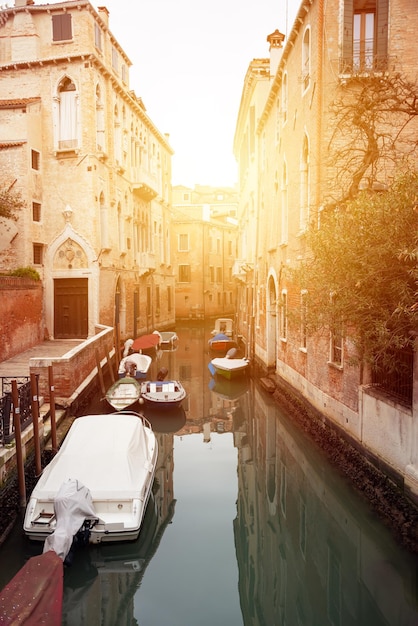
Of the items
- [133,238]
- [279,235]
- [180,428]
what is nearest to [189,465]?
[180,428]

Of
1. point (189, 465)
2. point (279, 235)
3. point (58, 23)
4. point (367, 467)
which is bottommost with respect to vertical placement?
point (189, 465)

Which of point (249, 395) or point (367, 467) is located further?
point (249, 395)

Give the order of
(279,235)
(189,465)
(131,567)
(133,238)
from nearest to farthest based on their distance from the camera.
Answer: (131,567)
(189,465)
(279,235)
(133,238)

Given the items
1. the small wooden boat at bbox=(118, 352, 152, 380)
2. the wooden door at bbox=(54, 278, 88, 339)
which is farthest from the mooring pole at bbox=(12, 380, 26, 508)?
the wooden door at bbox=(54, 278, 88, 339)

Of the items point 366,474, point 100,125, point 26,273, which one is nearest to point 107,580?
point 366,474

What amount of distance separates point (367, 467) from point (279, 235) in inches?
317

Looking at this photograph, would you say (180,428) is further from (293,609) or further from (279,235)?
(293,609)

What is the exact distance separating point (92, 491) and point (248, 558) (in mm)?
2007

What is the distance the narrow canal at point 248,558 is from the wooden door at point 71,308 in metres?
8.76

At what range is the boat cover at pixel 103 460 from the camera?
6285mm

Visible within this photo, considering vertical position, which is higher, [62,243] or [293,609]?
[62,243]

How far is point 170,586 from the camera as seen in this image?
5.47 m

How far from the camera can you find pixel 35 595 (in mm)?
4285

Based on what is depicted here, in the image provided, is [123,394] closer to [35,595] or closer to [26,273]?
[26,273]
